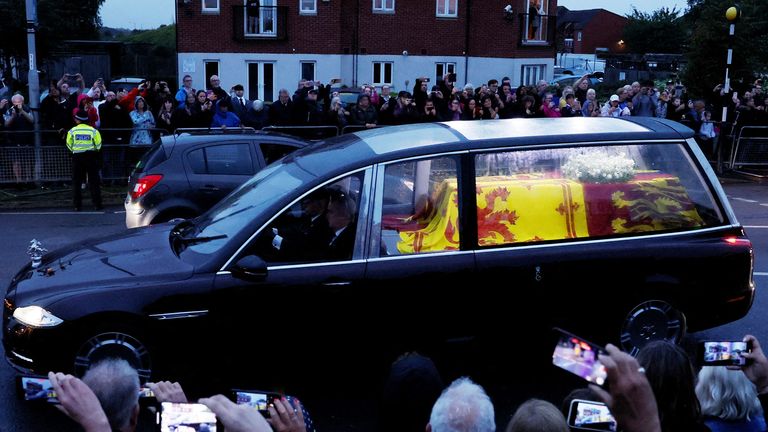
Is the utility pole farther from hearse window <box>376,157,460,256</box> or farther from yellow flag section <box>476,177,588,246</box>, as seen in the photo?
yellow flag section <box>476,177,588,246</box>

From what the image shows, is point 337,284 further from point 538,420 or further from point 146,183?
point 146,183

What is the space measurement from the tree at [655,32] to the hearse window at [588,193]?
6832 centimetres

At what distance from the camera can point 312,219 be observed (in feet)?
21.3

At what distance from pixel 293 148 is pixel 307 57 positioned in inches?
1096

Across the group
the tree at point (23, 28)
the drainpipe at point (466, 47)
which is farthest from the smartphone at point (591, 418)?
the drainpipe at point (466, 47)

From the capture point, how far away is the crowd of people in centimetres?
269

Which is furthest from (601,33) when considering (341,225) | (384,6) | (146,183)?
(341,225)

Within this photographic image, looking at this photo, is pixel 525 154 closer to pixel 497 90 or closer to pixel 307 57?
pixel 497 90

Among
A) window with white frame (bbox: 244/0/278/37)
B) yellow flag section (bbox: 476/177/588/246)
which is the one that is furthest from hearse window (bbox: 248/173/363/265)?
window with white frame (bbox: 244/0/278/37)

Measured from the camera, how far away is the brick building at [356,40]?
37906 millimetres

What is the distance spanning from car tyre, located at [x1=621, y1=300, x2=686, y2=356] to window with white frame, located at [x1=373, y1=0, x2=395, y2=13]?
112 ft

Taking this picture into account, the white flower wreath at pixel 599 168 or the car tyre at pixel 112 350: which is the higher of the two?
the white flower wreath at pixel 599 168

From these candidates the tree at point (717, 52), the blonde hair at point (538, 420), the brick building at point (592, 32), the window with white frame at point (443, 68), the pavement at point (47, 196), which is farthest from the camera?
the brick building at point (592, 32)

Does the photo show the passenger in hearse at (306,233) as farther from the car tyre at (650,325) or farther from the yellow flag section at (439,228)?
the car tyre at (650,325)
